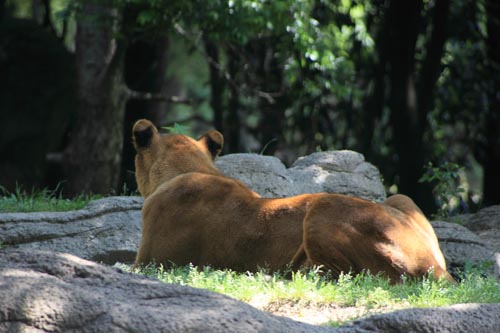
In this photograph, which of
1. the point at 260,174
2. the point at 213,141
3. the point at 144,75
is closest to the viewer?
the point at 213,141

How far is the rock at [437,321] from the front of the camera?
4.45 metres

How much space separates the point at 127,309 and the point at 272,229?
2243 millimetres

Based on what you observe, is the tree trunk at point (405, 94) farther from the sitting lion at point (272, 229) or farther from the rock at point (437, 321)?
the rock at point (437, 321)

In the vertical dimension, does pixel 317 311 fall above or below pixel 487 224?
above

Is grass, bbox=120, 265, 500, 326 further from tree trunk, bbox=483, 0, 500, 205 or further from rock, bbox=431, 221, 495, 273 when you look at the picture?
tree trunk, bbox=483, 0, 500, 205

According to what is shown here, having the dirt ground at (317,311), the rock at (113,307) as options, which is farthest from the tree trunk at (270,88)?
the rock at (113,307)

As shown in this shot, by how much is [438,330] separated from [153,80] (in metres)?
11.3

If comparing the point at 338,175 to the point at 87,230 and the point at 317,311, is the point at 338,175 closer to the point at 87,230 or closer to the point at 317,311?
the point at 87,230

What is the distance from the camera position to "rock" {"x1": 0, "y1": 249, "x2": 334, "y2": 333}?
13.5ft

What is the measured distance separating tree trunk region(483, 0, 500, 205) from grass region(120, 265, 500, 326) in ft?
26.8

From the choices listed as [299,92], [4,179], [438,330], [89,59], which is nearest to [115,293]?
[438,330]

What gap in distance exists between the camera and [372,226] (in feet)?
20.0

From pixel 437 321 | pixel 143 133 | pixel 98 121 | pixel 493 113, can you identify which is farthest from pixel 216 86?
pixel 437 321

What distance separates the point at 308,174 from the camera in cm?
896
